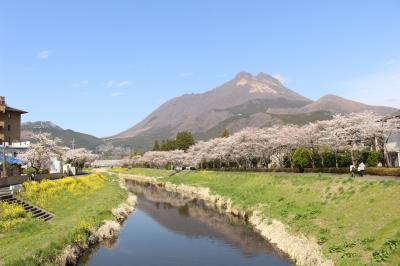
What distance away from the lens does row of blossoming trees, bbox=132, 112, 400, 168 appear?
60156mm

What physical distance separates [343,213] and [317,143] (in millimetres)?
44826

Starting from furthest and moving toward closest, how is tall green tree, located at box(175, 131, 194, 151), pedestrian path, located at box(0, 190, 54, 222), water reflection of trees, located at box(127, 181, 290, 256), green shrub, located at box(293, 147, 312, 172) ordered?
tall green tree, located at box(175, 131, 194, 151), green shrub, located at box(293, 147, 312, 172), pedestrian path, located at box(0, 190, 54, 222), water reflection of trees, located at box(127, 181, 290, 256)

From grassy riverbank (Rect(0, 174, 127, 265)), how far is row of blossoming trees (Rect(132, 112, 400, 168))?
3444 cm

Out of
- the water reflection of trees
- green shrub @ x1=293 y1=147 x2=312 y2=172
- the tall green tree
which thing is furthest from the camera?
the tall green tree

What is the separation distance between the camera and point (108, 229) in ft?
107

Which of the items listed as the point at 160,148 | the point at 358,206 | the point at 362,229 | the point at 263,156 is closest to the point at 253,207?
the point at 358,206

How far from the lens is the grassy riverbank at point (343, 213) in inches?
758

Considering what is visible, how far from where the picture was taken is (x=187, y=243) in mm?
32812

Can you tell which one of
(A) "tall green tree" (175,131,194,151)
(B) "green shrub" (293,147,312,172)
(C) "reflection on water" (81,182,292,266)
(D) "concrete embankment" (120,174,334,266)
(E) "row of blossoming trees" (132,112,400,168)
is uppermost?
(A) "tall green tree" (175,131,194,151)

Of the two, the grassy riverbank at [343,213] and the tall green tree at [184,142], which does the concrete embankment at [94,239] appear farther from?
the tall green tree at [184,142]

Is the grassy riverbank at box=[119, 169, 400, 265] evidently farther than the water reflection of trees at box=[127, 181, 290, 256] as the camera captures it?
No

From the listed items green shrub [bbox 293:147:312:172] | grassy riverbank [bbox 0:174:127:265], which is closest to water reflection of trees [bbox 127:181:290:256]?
grassy riverbank [bbox 0:174:127:265]

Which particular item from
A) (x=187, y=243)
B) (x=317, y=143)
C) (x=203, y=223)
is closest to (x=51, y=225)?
(x=187, y=243)

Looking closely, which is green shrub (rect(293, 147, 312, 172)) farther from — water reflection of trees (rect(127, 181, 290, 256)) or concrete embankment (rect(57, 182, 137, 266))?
concrete embankment (rect(57, 182, 137, 266))
